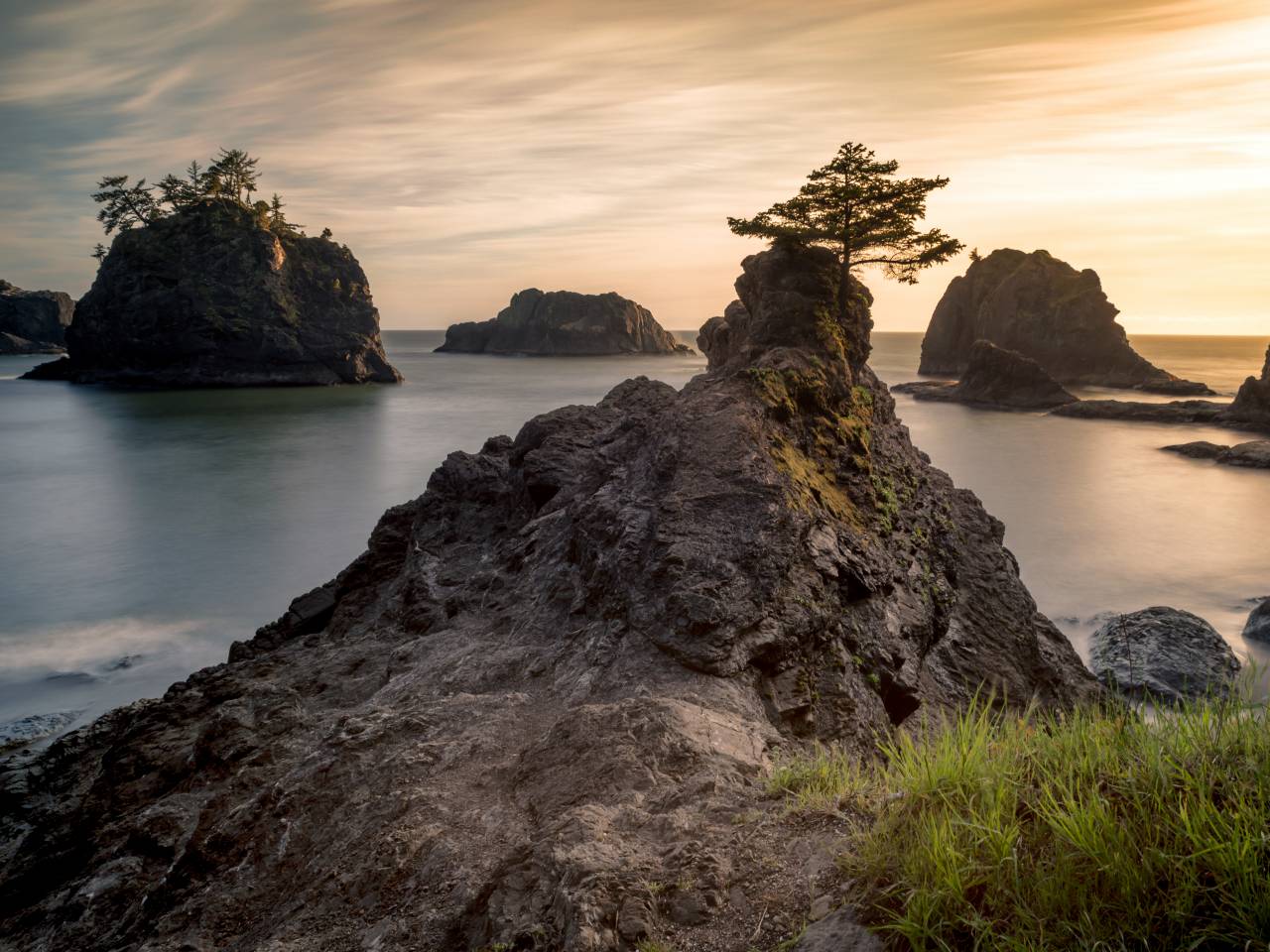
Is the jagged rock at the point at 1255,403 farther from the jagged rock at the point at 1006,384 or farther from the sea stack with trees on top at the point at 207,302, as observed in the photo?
the sea stack with trees on top at the point at 207,302

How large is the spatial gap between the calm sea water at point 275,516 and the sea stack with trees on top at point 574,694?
26.0 ft

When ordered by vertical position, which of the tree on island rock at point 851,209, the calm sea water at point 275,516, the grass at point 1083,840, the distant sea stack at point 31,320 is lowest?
the calm sea water at point 275,516

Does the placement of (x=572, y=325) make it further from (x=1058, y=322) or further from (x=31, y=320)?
(x=31, y=320)

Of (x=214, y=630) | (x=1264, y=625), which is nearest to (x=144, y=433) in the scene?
(x=214, y=630)

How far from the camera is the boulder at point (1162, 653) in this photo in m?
14.5

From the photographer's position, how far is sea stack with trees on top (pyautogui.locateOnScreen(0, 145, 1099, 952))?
437cm

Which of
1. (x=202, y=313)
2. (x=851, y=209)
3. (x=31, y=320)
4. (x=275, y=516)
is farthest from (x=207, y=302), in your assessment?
(x=31, y=320)

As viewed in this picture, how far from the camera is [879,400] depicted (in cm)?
1469

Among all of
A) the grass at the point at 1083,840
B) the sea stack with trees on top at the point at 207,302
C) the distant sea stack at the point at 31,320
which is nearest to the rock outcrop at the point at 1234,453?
the grass at the point at 1083,840

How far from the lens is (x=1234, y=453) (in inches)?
1692

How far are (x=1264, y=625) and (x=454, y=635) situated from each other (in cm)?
1979

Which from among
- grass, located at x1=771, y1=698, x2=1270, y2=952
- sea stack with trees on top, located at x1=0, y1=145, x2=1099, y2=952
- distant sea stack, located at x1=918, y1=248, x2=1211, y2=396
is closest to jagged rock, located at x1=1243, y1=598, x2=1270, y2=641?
sea stack with trees on top, located at x1=0, y1=145, x2=1099, y2=952

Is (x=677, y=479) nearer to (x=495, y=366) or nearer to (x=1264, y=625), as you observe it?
(x=1264, y=625)

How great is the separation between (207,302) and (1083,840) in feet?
316
